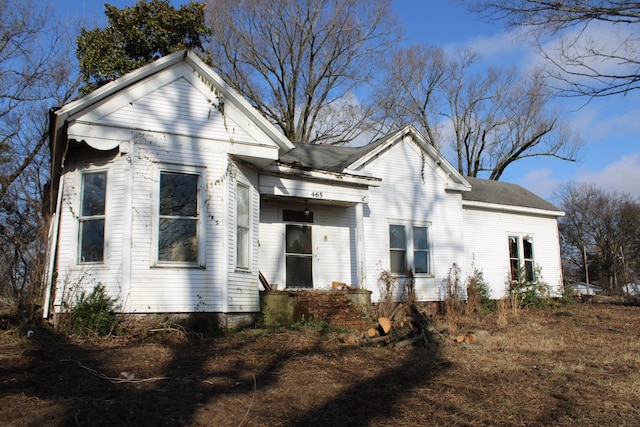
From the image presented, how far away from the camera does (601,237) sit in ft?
176

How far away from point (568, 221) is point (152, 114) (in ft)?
178

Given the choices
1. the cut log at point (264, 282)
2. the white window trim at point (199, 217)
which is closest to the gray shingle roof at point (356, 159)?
the white window trim at point (199, 217)

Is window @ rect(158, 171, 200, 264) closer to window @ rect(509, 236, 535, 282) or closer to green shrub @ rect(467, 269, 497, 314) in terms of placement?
green shrub @ rect(467, 269, 497, 314)

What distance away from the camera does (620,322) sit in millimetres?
13312

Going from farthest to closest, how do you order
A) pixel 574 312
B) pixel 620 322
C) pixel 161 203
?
pixel 574 312, pixel 620 322, pixel 161 203

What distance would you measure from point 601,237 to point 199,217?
175 feet

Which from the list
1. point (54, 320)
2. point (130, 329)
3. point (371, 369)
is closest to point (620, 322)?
point (371, 369)

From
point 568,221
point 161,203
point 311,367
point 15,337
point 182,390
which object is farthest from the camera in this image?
point 568,221

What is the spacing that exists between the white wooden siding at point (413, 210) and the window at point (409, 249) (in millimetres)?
167

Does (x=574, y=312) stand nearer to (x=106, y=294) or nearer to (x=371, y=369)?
(x=371, y=369)

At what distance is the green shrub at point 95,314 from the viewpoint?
8.59 meters

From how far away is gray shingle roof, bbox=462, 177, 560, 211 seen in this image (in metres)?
17.4

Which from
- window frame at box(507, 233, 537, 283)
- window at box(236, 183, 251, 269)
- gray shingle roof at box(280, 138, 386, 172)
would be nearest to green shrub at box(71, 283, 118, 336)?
window at box(236, 183, 251, 269)

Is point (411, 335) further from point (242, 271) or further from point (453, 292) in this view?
point (453, 292)
